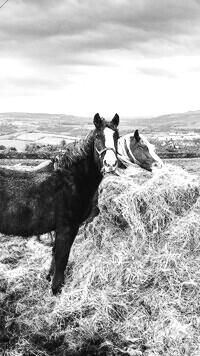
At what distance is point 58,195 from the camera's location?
185 inches

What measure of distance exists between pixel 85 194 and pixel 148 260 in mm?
1336

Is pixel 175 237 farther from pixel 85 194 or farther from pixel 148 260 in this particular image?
pixel 85 194

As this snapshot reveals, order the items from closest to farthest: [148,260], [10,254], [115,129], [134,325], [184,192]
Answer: [134,325] < [115,129] < [148,260] < [184,192] < [10,254]

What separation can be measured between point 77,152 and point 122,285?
198 centimetres

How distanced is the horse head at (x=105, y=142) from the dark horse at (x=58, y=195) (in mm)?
13

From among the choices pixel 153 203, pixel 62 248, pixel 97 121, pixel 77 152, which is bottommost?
pixel 62 248

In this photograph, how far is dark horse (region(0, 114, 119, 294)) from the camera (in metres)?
4.62

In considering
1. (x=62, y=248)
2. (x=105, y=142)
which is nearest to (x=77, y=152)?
(x=105, y=142)

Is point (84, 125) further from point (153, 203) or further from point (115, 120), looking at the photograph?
point (115, 120)

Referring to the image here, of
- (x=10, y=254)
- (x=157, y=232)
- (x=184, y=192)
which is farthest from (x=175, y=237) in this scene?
(x=10, y=254)

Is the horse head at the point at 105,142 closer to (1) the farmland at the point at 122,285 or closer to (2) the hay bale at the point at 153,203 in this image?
(2) the hay bale at the point at 153,203

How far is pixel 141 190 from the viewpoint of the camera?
17.7ft

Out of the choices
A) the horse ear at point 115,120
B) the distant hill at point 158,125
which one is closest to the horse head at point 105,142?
the horse ear at point 115,120

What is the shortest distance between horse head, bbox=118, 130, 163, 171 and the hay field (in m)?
1.83
